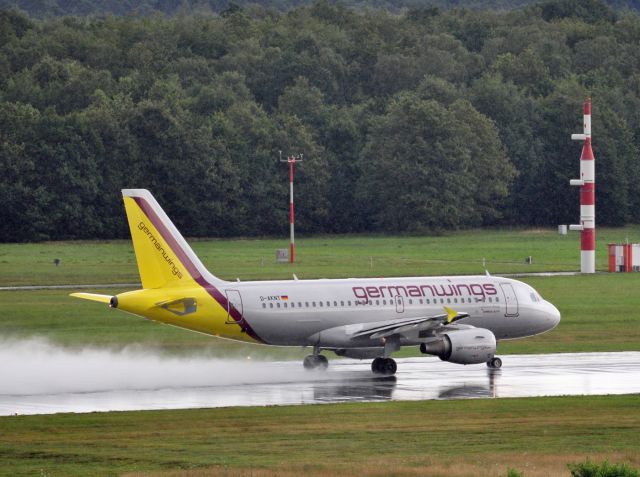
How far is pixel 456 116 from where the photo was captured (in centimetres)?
19862

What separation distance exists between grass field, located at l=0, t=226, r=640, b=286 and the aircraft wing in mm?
50550

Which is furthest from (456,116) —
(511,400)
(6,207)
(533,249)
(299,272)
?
(511,400)

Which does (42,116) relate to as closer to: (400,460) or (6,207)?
(6,207)

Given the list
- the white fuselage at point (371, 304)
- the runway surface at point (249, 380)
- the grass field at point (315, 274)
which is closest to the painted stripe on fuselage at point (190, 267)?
the white fuselage at point (371, 304)

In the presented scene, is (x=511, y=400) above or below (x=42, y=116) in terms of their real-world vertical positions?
below

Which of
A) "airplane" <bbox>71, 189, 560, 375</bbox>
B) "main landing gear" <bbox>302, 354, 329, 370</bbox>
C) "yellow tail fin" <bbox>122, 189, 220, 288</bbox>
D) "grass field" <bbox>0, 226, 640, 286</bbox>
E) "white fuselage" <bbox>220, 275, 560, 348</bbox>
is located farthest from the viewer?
"grass field" <bbox>0, 226, 640, 286</bbox>

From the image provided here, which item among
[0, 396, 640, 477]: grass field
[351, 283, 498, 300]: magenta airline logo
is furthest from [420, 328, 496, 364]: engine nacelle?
[0, 396, 640, 477]: grass field

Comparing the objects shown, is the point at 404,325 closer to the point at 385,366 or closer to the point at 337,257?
the point at 385,366

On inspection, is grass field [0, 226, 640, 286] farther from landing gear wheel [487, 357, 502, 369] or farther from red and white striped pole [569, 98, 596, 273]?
landing gear wheel [487, 357, 502, 369]

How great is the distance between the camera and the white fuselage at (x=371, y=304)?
58.0m

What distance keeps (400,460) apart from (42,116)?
144847 millimetres

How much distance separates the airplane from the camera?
56.5m

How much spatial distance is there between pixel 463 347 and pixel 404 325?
2.36 metres

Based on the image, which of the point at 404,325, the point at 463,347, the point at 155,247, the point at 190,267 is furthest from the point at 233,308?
the point at 463,347
